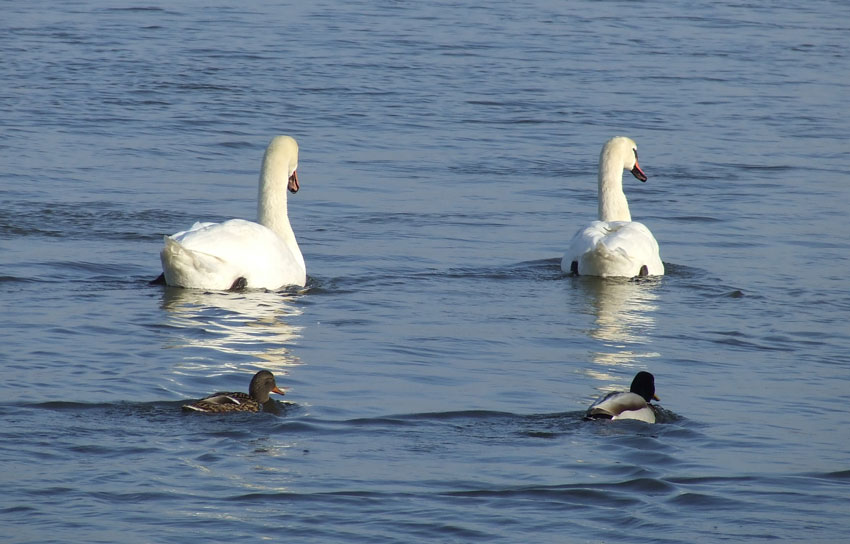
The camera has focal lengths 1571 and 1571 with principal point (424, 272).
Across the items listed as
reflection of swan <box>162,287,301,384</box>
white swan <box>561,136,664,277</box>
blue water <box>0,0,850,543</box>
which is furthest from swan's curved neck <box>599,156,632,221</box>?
reflection of swan <box>162,287,301,384</box>

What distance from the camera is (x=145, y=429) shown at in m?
8.29

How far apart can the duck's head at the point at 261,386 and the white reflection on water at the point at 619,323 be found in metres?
2.19

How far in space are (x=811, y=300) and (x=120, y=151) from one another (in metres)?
8.69

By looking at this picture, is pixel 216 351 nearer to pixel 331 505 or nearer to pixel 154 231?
pixel 331 505

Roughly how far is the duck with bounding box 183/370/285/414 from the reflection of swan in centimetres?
94

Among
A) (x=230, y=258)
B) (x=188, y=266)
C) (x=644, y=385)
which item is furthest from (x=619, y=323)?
(x=188, y=266)

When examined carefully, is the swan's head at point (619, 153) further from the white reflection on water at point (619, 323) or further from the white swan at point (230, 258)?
the white swan at point (230, 258)

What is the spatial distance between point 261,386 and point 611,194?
275 inches

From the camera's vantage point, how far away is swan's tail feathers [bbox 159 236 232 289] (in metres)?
11.7

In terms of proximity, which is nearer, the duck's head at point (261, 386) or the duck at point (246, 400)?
the duck at point (246, 400)

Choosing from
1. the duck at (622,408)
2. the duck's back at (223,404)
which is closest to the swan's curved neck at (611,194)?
the duck at (622,408)

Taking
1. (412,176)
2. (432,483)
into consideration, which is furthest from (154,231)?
(432,483)

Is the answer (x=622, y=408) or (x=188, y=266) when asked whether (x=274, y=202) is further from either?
(x=622, y=408)

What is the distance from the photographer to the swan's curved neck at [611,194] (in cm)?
1502
